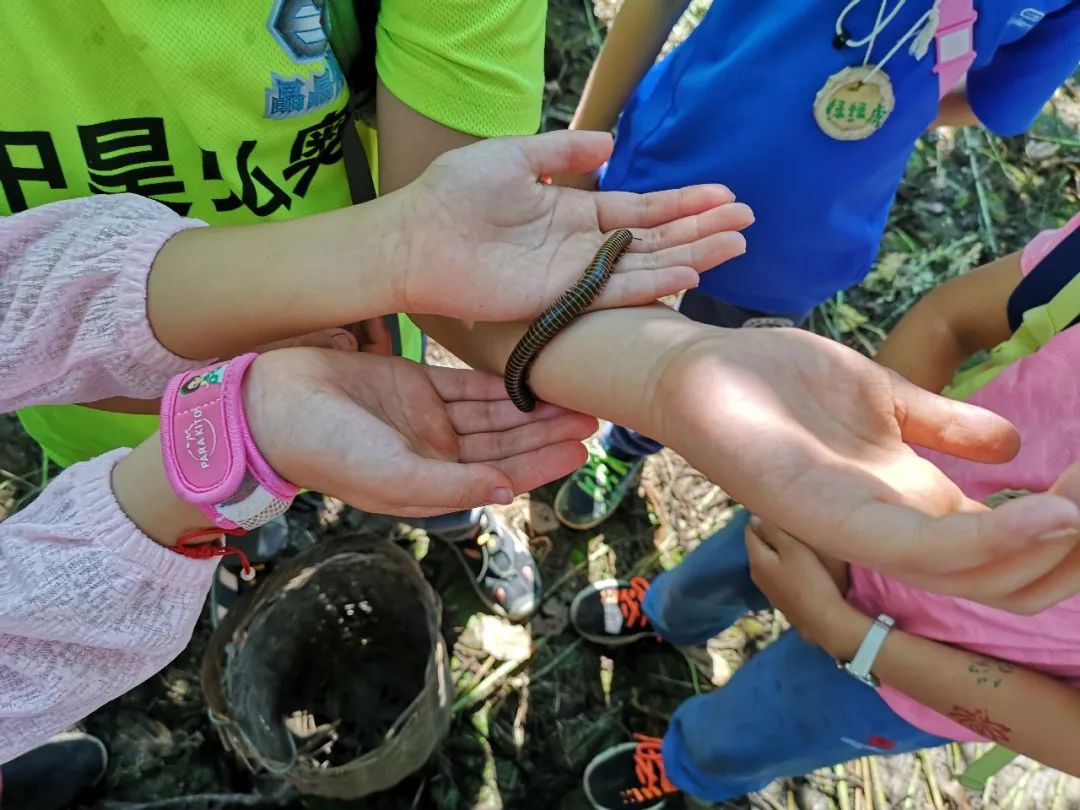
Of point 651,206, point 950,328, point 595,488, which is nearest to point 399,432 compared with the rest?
point 651,206

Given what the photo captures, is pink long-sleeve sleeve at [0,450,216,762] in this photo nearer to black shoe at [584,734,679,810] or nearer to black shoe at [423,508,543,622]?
black shoe at [423,508,543,622]

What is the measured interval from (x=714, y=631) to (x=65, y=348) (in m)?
2.45

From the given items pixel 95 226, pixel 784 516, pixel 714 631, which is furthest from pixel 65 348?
pixel 714 631

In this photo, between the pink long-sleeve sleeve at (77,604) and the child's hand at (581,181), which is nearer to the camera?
the pink long-sleeve sleeve at (77,604)

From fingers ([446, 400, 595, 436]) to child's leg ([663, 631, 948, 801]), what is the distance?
1.09 m

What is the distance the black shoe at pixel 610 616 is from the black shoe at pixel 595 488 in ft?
1.12

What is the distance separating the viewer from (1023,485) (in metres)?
1.79

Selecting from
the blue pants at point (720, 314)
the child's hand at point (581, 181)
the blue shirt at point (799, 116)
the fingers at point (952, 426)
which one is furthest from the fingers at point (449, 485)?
the child's hand at point (581, 181)

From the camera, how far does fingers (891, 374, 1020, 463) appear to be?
142 centimetres

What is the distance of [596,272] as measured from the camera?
6.07 feet

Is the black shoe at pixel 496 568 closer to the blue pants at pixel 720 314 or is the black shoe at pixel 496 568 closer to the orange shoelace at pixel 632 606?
the orange shoelace at pixel 632 606

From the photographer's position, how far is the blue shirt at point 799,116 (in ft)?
6.74

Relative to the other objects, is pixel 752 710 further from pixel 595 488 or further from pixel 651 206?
pixel 651 206

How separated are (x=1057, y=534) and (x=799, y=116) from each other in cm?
149
